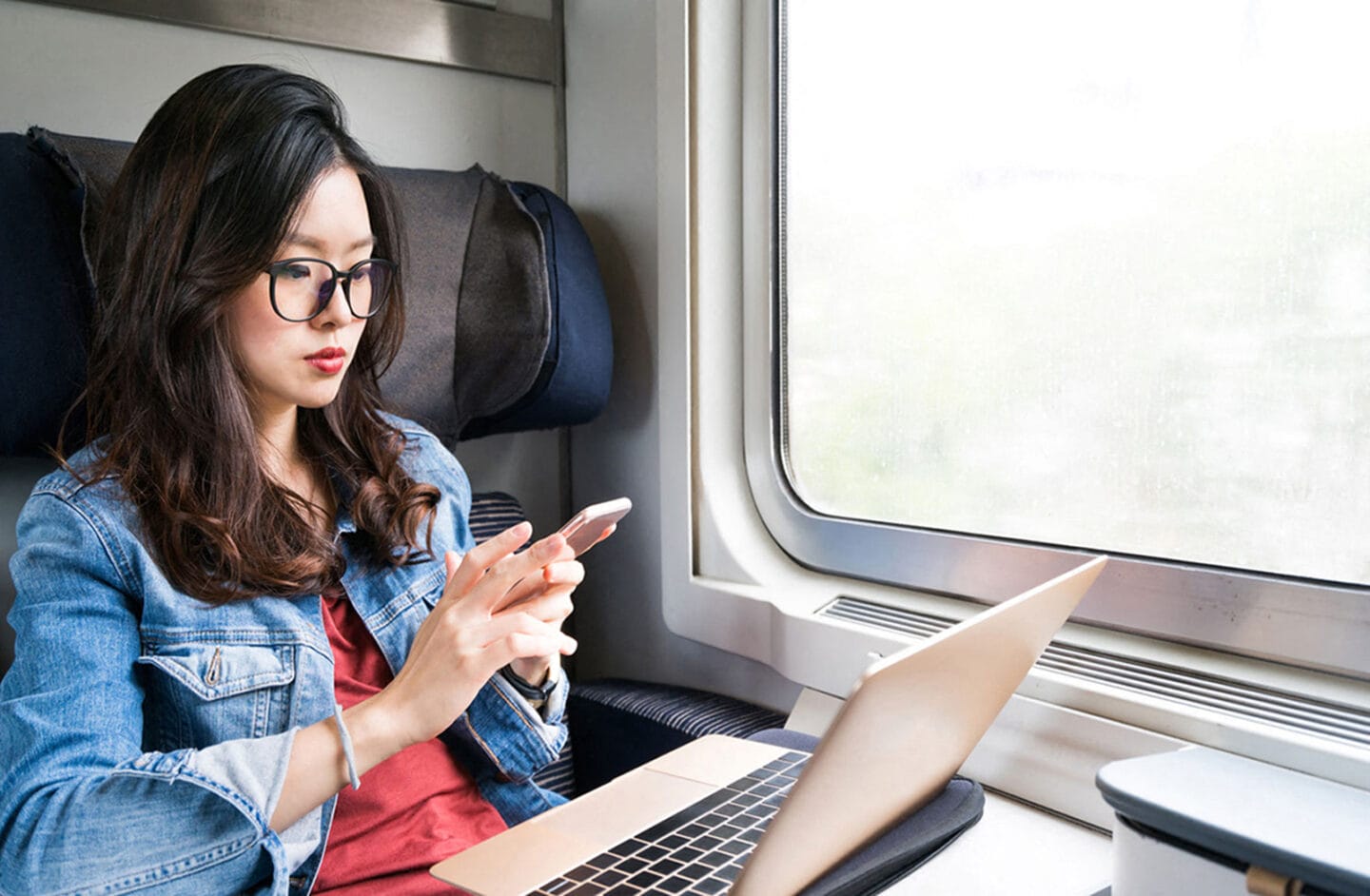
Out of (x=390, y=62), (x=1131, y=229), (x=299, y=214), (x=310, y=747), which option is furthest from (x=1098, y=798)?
(x=390, y=62)

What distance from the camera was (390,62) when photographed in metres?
1.88

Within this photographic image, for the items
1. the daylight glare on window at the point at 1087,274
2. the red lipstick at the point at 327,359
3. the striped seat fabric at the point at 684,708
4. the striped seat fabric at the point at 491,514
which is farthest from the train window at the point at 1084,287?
the red lipstick at the point at 327,359

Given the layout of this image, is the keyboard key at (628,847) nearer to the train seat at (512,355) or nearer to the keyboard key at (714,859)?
the keyboard key at (714,859)

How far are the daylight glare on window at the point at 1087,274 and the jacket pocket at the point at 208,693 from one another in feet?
2.94

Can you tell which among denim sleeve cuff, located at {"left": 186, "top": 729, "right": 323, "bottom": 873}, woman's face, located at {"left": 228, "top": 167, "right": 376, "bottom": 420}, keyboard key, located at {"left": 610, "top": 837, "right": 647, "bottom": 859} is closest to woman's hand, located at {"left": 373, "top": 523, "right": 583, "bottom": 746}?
denim sleeve cuff, located at {"left": 186, "top": 729, "right": 323, "bottom": 873}

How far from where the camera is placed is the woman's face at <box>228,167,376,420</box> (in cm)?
122

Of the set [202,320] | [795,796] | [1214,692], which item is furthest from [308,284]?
[1214,692]

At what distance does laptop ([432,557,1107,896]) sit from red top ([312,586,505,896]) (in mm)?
241

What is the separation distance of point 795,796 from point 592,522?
1.28ft

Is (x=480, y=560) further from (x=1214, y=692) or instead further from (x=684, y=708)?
(x=1214, y=692)

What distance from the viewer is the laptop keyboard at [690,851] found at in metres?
0.93

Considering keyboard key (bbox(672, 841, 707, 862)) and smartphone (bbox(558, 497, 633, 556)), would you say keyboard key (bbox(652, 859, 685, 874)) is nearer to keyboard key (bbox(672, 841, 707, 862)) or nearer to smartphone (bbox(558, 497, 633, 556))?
keyboard key (bbox(672, 841, 707, 862))

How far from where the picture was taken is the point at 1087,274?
1.39 meters

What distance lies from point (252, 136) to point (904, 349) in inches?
36.4
